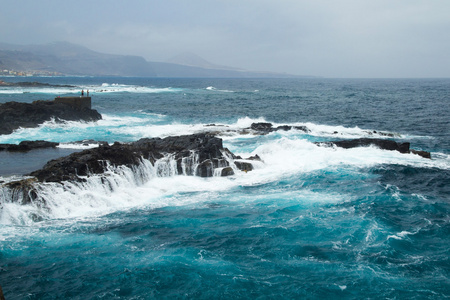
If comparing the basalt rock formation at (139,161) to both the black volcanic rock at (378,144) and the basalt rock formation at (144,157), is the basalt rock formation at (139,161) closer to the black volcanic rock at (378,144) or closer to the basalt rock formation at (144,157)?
the basalt rock formation at (144,157)

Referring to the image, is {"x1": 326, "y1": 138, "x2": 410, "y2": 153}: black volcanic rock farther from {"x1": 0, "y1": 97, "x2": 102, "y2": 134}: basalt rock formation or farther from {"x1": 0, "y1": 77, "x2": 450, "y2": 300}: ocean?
{"x1": 0, "y1": 97, "x2": 102, "y2": 134}: basalt rock formation

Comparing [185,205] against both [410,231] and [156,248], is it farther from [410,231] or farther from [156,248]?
[410,231]

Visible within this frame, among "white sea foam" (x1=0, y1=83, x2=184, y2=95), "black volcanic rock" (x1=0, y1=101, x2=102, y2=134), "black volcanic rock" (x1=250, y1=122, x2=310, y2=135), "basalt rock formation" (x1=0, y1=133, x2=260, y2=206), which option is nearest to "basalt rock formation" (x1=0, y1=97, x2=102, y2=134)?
"black volcanic rock" (x1=0, y1=101, x2=102, y2=134)

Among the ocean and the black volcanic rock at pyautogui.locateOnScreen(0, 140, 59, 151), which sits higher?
the black volcanic rock at pyautogui.locateOnScreen(0, 140, 59, 151)

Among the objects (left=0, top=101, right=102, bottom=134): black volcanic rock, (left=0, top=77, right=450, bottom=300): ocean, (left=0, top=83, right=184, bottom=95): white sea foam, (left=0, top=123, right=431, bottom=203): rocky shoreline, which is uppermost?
(left=0, top=83, right=184, bottom=95): white sea foam

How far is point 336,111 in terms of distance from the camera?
5862 cm

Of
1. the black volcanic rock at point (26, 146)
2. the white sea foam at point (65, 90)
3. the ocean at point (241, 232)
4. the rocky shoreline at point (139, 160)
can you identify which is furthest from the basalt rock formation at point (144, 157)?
the white sea foam at point (65, 90)

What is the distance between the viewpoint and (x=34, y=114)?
38250mm

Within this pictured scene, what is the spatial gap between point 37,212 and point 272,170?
1360 centimetres

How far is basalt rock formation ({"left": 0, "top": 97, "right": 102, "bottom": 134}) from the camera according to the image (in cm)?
3503

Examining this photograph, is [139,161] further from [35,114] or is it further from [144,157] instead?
[35,114]

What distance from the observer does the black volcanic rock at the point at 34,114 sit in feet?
115

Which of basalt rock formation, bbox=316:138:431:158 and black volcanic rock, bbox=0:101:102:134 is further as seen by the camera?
black volcanic rock, bbox=0:101:102:134

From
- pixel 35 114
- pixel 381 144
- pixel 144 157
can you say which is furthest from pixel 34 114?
pixel 381 144
